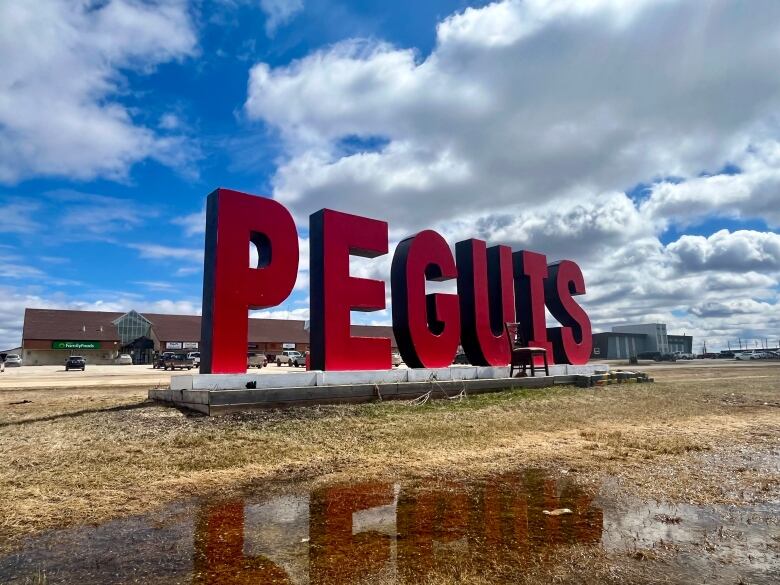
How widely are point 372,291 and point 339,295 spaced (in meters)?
1.25

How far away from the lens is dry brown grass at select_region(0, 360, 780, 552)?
6.78 meters

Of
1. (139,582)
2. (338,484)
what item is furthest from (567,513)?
(139,582)

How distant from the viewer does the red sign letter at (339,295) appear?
1535 centimetres

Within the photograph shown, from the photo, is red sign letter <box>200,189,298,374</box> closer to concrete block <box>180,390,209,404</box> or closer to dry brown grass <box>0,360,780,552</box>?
concrete block <box>180,390,209,404</box>

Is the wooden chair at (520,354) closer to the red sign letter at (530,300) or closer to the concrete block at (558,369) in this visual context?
the concrete block at (558,369)

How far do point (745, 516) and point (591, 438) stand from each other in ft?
15.5

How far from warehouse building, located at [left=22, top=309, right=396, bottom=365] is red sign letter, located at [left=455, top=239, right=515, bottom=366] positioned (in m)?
47.1

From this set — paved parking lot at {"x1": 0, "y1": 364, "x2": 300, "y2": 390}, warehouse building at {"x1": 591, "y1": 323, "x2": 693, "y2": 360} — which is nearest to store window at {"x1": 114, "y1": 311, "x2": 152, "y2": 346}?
paved parking lot at {"x1": 0, "y1": 364, "x2": 300, "y2": 390}

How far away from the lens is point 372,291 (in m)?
16.4

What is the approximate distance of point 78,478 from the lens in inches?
281

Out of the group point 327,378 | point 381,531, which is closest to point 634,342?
point 327,378

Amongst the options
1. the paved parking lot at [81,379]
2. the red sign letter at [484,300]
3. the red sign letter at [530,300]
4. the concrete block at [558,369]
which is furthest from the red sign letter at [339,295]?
the concrete block at [558,369]

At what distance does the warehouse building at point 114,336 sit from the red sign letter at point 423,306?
4932cm

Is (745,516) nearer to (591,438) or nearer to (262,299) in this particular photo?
(591,438)
